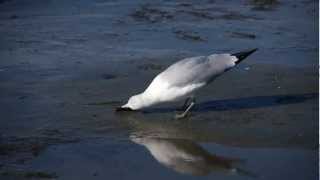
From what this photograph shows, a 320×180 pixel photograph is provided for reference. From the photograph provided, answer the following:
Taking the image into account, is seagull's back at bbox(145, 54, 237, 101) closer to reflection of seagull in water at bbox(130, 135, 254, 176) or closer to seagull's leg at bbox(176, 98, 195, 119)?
seagull's leg at bbox(176, 98, 195, 119)

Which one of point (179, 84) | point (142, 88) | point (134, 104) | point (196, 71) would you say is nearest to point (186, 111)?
point (179, 84)

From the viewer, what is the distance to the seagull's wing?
8828 millimetres

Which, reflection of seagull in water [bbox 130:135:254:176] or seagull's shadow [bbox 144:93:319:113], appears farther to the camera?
seagull's shadow [bbox 144:93:319:113]

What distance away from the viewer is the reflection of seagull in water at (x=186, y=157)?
6973 millimetres

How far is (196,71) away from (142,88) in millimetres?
1261

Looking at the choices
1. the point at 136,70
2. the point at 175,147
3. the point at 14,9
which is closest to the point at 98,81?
the point at 136,70

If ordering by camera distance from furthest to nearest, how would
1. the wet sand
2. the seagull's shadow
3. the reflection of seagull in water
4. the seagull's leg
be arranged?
the seagull's shadow, the seagull's leg, the wet sand, the reflection of seagull in water

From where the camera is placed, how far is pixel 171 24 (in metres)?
14.1

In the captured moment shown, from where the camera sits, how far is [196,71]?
8859 mm

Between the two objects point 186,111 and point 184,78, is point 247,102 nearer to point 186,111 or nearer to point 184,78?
point 186,111

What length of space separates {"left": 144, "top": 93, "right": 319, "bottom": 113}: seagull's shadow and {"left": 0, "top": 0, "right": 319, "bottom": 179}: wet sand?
11 mm

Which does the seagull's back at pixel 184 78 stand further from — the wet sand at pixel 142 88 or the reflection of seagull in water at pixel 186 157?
the reflection of seagull in water at pixel 186 157

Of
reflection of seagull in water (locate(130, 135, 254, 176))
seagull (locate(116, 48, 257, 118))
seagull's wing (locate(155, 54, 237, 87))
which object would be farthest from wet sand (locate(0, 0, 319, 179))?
seagull's wing (locate(155, 54, 237, 87))

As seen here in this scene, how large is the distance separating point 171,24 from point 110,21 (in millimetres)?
1047
